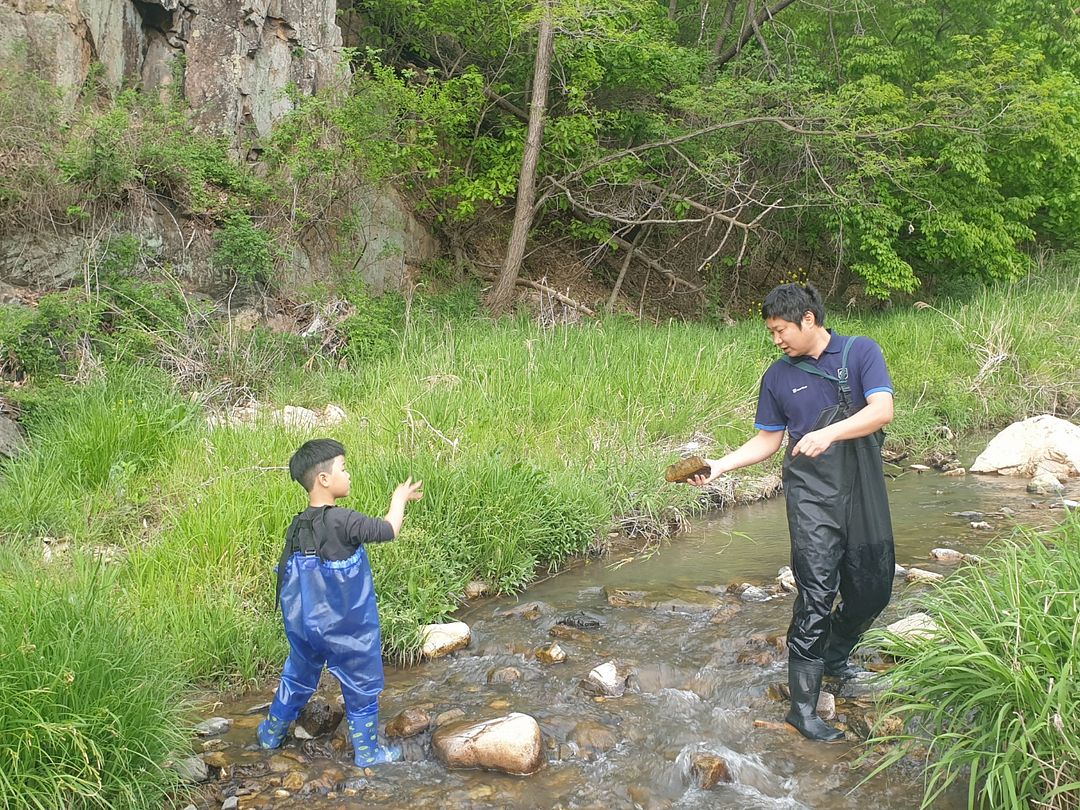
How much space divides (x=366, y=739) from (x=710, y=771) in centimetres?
145

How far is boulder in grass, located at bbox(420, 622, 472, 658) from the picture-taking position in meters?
4.88

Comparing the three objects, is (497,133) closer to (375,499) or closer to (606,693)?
(375,499)

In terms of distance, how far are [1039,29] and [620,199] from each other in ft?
27.7

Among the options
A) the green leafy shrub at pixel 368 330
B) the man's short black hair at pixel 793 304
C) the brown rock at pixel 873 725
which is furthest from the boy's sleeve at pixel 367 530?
the green leafy shrub at pixel 368 330

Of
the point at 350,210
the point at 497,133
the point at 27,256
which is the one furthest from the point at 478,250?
the point at 27,256

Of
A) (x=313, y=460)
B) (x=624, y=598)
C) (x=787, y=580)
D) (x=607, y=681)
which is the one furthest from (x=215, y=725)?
(x=787, y=580)

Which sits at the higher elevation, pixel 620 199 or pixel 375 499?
pixel 620 199

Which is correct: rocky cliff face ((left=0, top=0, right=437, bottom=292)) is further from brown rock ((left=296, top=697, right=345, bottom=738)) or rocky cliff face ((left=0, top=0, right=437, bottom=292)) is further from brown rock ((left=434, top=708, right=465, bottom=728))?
brown rock ((left=434, top=708, right=465, bottom=728))

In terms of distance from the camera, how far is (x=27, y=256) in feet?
29.4

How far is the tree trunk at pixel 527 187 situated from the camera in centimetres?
1292

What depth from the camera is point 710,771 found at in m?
3.64

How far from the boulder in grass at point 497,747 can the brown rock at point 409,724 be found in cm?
17

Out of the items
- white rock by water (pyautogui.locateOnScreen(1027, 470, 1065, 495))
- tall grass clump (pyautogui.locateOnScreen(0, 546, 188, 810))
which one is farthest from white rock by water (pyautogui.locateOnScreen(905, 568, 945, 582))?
tall grass clump (pyautogui.locateOnScreen(0, 546, 188, 810))

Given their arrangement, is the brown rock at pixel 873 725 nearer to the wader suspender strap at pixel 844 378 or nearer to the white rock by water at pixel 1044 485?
the wader suspender strap at pixel 844 378
